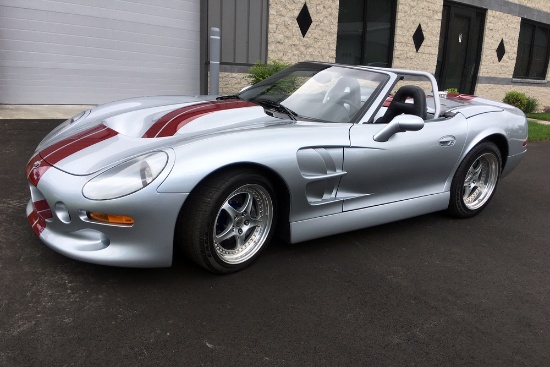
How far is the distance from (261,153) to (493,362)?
5.37 ft

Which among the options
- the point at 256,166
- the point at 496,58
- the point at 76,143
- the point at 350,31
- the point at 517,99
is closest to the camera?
the point at 256,166

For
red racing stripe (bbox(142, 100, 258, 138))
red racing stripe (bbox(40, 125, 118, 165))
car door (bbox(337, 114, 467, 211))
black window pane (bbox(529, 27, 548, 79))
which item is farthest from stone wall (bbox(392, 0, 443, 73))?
red racing stripe (bbox(40, 125, 118, 165))

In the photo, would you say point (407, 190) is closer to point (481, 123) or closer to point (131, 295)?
point (481, 123)

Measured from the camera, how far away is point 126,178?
260 centimetres

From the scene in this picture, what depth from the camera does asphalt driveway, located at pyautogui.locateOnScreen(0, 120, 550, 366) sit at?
227 centimetres

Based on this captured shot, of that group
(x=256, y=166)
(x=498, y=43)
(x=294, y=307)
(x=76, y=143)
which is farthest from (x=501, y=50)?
(x=76, y=143)

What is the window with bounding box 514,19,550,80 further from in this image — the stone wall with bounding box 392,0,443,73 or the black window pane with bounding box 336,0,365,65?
the black window pane with bounding box 336,0,365,65

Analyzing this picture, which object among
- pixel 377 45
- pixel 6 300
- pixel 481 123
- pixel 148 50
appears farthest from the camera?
pixel 377 45

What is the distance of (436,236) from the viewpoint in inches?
157

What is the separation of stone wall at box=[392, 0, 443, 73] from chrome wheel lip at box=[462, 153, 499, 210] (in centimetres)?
878

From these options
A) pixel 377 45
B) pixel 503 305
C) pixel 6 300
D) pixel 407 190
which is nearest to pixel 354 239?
pixel 407 190

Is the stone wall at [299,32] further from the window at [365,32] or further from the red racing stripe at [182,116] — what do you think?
the red racing stripe at [182,116]

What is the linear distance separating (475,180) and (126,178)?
332 cm

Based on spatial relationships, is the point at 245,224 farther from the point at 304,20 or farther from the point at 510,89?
the point at 510,89
